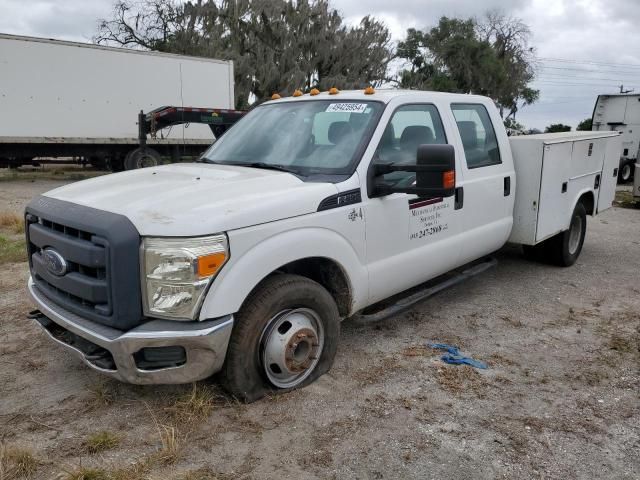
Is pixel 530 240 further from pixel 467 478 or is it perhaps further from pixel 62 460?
pixel 62 460

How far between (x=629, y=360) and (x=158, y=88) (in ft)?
48.0

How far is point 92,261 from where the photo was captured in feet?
9.43

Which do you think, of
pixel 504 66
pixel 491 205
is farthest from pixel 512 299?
pixel 504 66

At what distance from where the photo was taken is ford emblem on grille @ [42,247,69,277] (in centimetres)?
311

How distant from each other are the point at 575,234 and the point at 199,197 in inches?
204

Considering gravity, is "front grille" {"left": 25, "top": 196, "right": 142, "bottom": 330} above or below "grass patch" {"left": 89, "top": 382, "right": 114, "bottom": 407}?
above

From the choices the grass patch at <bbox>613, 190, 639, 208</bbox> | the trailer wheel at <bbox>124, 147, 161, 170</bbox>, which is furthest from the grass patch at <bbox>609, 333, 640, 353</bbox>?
the trailer wheel at <bbox>124, 147, 161, 170</bbox>

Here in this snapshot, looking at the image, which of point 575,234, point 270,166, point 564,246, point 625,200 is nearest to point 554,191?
point 564,246

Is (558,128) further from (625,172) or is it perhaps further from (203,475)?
(203,475)

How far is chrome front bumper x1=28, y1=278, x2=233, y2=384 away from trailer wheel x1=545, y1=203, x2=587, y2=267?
469 centimetres

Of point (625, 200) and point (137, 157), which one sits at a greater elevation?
point (137, 157)

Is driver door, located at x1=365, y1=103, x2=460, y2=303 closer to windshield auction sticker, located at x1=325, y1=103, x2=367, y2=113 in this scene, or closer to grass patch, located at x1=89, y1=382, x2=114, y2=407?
windshield auction sticker, located at x1=325, y1=103, x2=367, y2=113

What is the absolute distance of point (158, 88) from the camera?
626 inches

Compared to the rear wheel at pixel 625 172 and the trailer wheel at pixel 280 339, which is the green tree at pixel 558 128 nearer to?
the rear wheel at pixel 625 172
